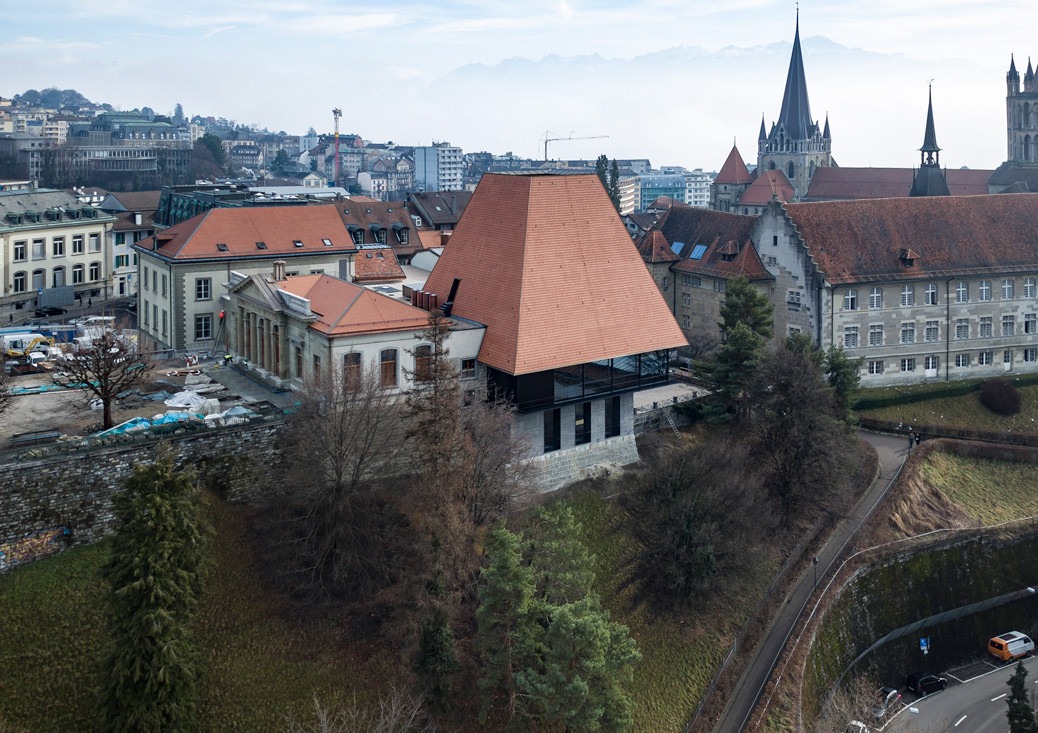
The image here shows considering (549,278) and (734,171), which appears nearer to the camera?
(549,278)

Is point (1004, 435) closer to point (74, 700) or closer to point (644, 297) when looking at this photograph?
point (644, 297)

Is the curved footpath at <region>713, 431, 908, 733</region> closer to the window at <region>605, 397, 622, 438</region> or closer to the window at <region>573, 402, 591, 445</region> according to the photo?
the window at <region>605, 397, 622, 438</region>

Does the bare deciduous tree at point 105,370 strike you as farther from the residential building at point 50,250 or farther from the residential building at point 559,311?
the residential building at point 50,250

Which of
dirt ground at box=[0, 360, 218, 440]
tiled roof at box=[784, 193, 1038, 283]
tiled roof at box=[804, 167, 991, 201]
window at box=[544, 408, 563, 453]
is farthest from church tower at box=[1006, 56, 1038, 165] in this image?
dirt ground at box=[0, 360, 218, 440]

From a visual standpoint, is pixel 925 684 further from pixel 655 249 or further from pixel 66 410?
pixel 66 410

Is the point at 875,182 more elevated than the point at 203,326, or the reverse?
the point at 875,182

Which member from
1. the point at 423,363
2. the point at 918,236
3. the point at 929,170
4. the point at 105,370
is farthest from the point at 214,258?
the point at 929,170

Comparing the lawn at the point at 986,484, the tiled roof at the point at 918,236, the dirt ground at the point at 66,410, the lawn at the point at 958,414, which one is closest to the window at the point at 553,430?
the dirt ground at the point at 66,410
